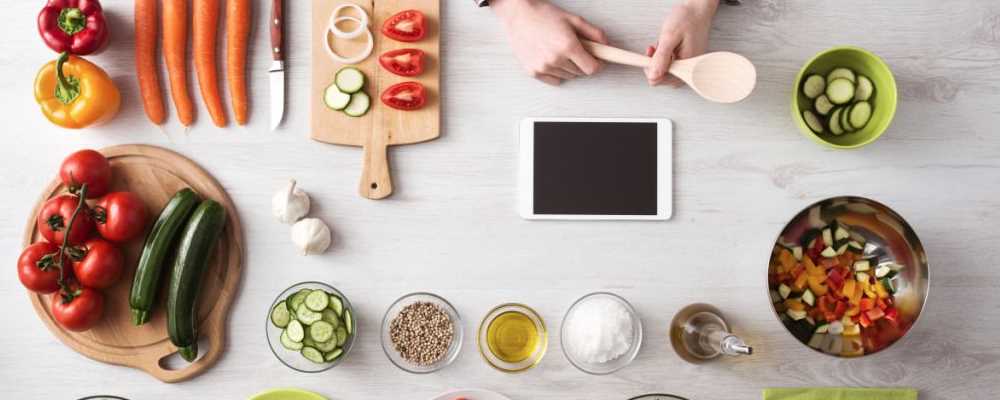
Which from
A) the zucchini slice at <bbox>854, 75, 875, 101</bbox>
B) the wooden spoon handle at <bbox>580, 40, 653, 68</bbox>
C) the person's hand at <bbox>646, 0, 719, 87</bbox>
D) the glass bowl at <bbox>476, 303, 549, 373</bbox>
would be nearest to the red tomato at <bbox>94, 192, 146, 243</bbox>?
the glass bowl at <bbox>476, 303, 549, 373</bbox>

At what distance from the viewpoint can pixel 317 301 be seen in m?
1.42

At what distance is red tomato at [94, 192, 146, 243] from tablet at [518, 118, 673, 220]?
31.3 inches

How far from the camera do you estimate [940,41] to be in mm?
1529

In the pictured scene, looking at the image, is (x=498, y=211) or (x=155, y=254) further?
(x=498, y=211)

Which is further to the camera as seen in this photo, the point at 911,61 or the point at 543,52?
the point at 911,61

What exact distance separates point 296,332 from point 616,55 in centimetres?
85

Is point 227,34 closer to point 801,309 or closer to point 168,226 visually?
point 168,226

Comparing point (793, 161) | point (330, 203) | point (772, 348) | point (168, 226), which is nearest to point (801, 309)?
point (772, 348)

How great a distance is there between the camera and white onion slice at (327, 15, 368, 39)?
57.4 inches

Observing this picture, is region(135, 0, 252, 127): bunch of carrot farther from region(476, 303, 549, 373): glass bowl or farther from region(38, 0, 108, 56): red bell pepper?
region(476, 303, 549, 373): glass bowl

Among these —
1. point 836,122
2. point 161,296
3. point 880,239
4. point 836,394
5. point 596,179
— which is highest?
point 836,122

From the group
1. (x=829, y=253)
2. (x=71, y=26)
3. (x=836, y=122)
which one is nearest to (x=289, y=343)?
(x=71, y=26)

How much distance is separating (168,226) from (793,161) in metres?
1.32

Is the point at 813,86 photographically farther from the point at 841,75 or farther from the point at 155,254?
the point at 155,254
